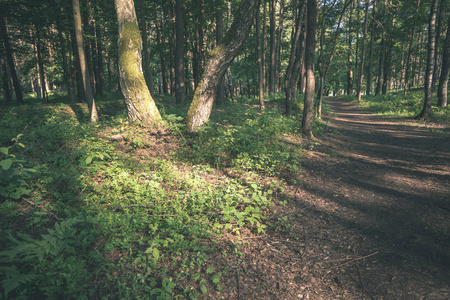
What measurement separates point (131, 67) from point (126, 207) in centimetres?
475

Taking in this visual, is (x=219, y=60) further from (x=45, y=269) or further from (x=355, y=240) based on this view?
(x=45, y=269)

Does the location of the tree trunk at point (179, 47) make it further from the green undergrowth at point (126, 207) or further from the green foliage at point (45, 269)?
the green foliage at point (45, 269)

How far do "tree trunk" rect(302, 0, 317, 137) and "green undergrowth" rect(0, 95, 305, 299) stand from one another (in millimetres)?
2822

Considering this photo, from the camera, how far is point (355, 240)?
335 cm

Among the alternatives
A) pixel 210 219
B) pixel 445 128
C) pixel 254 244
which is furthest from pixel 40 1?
pixel 445 128

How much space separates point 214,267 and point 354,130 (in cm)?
1160

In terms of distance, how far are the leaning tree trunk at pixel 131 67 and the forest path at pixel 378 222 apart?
16.9ft

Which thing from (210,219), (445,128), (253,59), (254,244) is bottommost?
(254,244)

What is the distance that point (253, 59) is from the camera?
2373 centimetres

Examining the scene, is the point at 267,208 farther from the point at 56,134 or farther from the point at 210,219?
the point at 56,134

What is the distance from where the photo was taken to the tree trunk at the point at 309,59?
27.2 ft

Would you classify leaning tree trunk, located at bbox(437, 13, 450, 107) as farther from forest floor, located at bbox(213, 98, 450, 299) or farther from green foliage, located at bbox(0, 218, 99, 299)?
green foliage, located at bbox(0, 218, 99, 299)

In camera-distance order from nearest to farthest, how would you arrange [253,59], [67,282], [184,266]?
[67,282], [184,266], [253,59]

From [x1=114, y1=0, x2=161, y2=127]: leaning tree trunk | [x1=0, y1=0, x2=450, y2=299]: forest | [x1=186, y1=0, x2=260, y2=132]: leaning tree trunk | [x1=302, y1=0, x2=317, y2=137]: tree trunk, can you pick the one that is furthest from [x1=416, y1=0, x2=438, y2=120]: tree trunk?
[x1=114, y1=0, x2=161, y2=127]: leaning tree trunk
